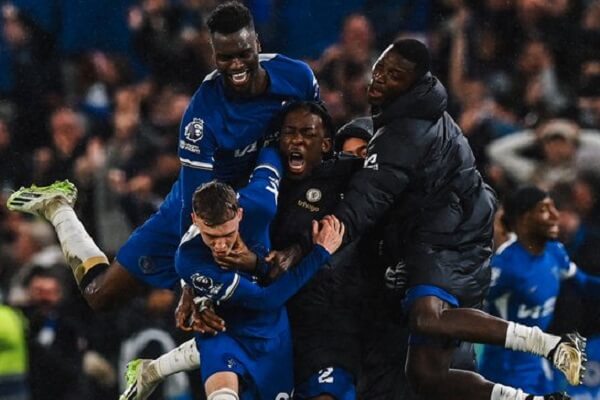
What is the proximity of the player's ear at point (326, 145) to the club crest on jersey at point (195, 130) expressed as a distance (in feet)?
1.71

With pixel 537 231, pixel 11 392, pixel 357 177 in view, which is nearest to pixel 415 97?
pixel 357 177

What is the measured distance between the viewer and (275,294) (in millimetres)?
6652

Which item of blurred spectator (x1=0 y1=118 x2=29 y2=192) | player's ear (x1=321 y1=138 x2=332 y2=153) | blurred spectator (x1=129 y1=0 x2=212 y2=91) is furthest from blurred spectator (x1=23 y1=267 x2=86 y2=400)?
player's ear (x1=321 y1=138 x2=332 y2=153)

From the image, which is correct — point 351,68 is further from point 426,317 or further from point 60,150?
point 426,317

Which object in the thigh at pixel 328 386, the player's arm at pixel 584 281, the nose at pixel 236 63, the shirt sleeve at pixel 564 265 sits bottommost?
the player's arm at pixel 584 281

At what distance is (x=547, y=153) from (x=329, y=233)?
403 centimetres

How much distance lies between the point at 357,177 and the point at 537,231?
2.38 meters

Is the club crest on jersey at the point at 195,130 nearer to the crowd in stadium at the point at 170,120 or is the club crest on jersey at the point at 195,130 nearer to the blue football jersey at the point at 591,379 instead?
the crowd in stadium at the point at 170,120

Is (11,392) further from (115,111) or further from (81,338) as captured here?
(115,111)

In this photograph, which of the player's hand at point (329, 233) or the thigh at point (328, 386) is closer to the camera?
the player's hand at point (329, 233)

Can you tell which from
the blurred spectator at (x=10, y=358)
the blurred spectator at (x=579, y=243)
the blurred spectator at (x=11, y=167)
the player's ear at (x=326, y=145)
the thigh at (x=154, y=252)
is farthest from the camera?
the blurred spectator at (x=11, y=167)

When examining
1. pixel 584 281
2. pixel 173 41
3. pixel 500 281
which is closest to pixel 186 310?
pixel 500 281

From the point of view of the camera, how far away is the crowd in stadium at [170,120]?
31.8 ft

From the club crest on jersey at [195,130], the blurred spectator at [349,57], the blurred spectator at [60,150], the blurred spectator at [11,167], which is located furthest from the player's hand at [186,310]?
the blurred spectator at [11,167]
